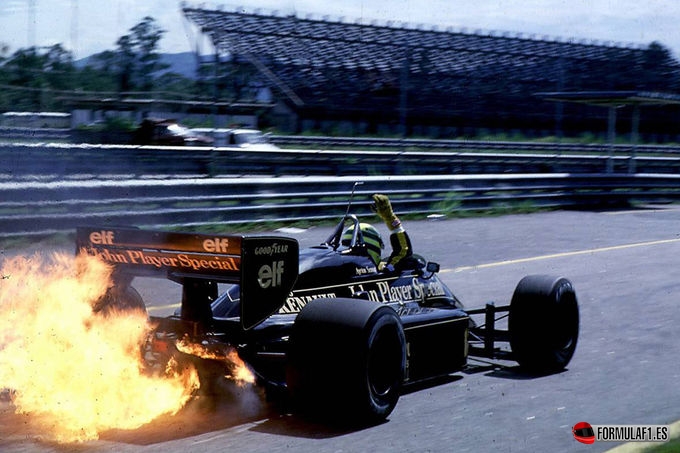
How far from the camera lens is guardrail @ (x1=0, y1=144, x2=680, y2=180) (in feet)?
57.6

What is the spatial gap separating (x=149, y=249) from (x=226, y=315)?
0.90 meters

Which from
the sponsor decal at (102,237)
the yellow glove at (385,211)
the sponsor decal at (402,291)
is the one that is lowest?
the sponsor decal at (402,291)

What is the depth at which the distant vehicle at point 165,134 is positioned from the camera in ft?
97.8

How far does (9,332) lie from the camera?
684cm

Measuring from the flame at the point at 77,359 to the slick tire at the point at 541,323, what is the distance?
9.83 feet

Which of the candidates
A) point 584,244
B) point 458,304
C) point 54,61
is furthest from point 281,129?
point 458,304

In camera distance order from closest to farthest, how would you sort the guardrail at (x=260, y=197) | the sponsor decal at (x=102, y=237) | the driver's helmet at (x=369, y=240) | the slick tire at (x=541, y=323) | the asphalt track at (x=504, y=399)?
the asphalt track at (x=504, y=399) → the sponsor decal at (x=102, y=237) → the driver's helmet at (x=369, y=240) → the slick tire at (x=541, y=323) → the guardrail at (x=260, y=197)

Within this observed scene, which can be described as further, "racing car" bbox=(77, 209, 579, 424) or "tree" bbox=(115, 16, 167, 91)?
"tree" bbox=(115, 16, 167, 91)

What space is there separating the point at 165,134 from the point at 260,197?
15768mm

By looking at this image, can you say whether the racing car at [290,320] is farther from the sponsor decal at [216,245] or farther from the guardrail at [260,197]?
the guardrail at [260,197]

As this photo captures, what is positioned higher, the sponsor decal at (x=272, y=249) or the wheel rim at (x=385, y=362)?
the sponsor decal at (x=272, y=249)

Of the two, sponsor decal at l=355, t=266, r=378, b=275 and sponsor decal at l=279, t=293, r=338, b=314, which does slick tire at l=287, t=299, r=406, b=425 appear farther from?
sponsor decal at l=355, t=266, r=378, b=275

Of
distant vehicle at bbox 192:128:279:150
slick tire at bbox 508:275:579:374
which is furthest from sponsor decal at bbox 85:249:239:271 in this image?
distant vehicle at bbox 192:128:279:150

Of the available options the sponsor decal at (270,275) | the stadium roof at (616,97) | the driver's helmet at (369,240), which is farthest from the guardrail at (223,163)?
the sponsor decal at (270,275)
